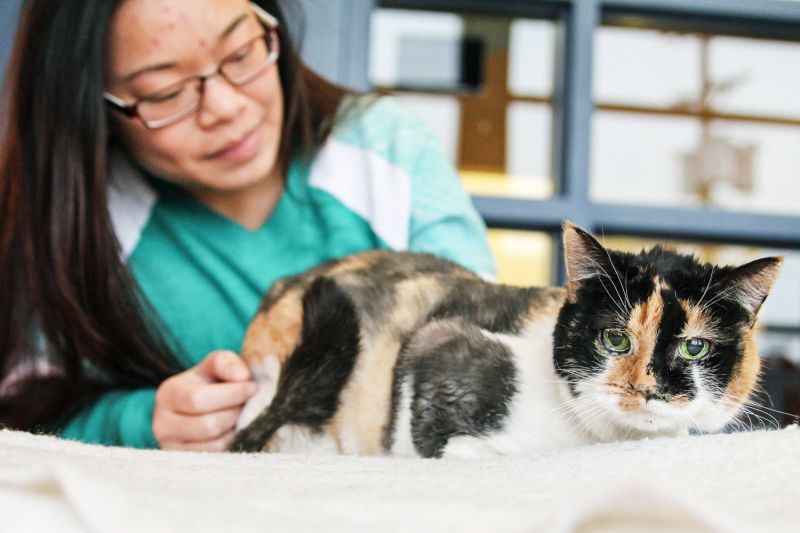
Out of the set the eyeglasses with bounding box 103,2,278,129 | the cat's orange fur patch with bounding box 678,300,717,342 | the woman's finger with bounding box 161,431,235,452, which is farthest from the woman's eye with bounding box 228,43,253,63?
the cat's orange fur patch with bounding box 678,300,717,342

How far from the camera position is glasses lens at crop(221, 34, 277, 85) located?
→ 1.23 metres

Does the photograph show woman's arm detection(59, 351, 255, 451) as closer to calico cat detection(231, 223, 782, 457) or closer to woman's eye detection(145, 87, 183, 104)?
calico cat detection(231, 223, 782, 457)

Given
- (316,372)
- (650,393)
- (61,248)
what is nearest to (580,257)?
(650,393)

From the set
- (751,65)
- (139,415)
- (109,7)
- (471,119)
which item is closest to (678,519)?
(139,415)

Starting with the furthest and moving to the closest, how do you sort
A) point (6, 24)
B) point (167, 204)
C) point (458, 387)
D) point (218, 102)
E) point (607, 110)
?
point (607, 110) < point (6, 24) < point (167, 204) < point (218, 102) < point (458, 387)

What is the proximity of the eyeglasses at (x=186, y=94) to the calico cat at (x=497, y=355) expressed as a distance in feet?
1.08

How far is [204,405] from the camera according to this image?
1.00 m

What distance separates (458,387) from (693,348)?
0.81ft

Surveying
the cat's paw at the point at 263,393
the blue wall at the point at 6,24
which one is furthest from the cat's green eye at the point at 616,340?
the blue wall at the point at 6,24

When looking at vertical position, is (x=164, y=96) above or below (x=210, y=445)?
above

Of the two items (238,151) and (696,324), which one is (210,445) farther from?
(696,324)

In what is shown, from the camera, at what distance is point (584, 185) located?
5.85 ft

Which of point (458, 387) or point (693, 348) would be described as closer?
point (693, 348)


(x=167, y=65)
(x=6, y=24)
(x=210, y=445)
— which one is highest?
(x=6, y=24)
